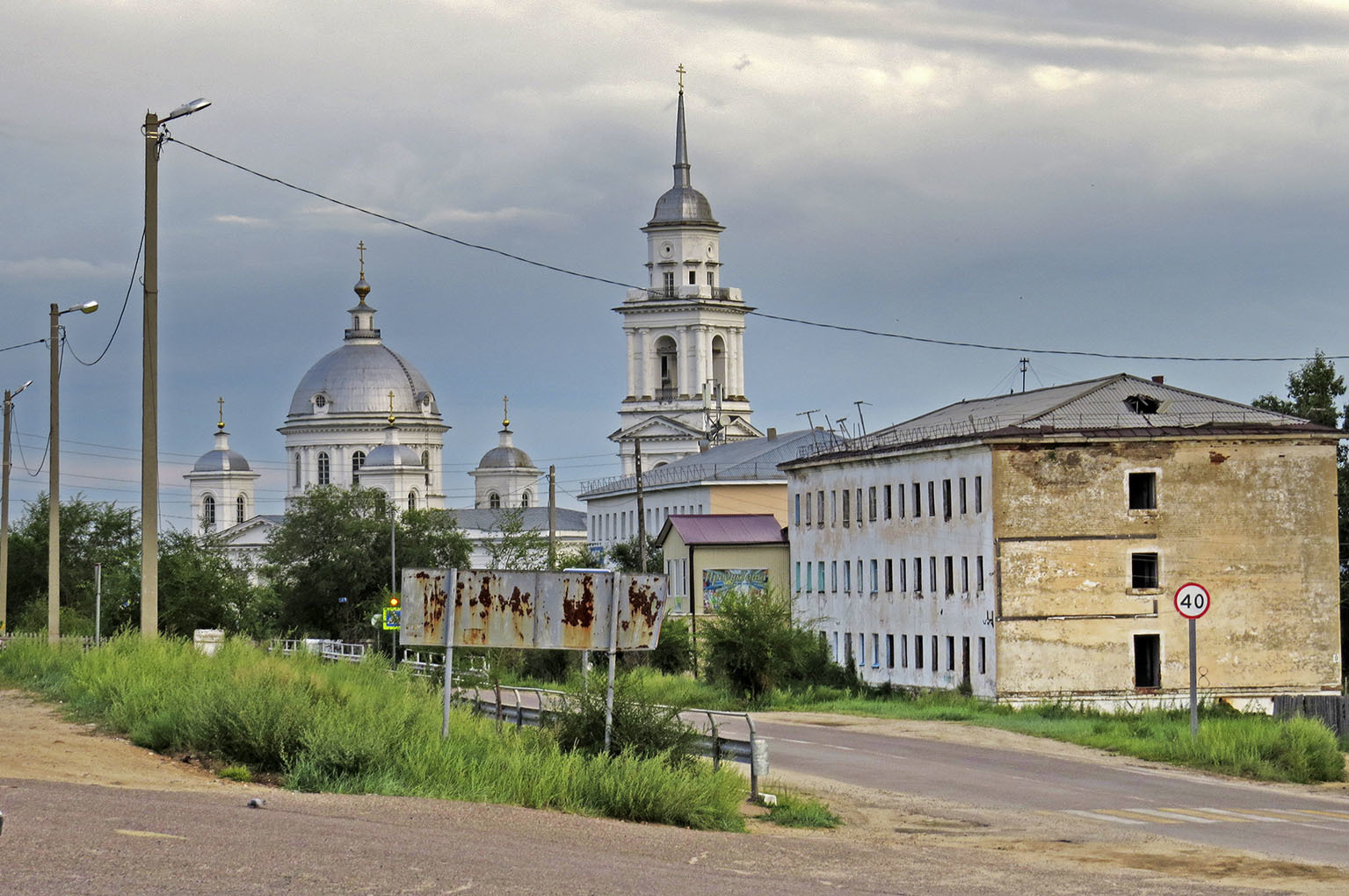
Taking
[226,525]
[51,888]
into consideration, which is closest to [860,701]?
[51,888]

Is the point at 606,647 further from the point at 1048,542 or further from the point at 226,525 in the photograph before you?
the point at 226,525

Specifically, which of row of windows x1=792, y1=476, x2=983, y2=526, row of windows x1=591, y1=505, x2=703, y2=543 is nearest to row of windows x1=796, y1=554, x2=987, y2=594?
row of windows x1=792, y1=476, x2=983, y2=526

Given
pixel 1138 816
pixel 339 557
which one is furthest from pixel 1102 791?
pixel 339 557

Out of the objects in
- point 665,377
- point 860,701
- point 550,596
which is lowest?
point 860,701

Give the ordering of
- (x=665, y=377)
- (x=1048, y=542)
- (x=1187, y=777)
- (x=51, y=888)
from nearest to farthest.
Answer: (x=51, y=888) → (x=1187, y=777) → (x=1048, y=542) → (x=665, y=377)

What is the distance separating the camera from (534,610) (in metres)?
18.9

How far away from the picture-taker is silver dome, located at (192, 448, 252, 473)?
182000 mm

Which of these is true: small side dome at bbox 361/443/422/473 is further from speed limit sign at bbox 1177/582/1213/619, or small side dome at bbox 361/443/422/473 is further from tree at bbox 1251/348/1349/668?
speed limit sign at bbox 1177/582/1213/619

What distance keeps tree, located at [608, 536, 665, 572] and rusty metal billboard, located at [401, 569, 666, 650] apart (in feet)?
187

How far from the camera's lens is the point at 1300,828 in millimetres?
19453

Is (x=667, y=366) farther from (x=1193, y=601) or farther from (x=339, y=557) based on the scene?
(x=1193, y=601)

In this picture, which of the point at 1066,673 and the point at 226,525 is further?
the point at 226,525

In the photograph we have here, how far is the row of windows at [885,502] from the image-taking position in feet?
170

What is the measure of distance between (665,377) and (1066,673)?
337ft
